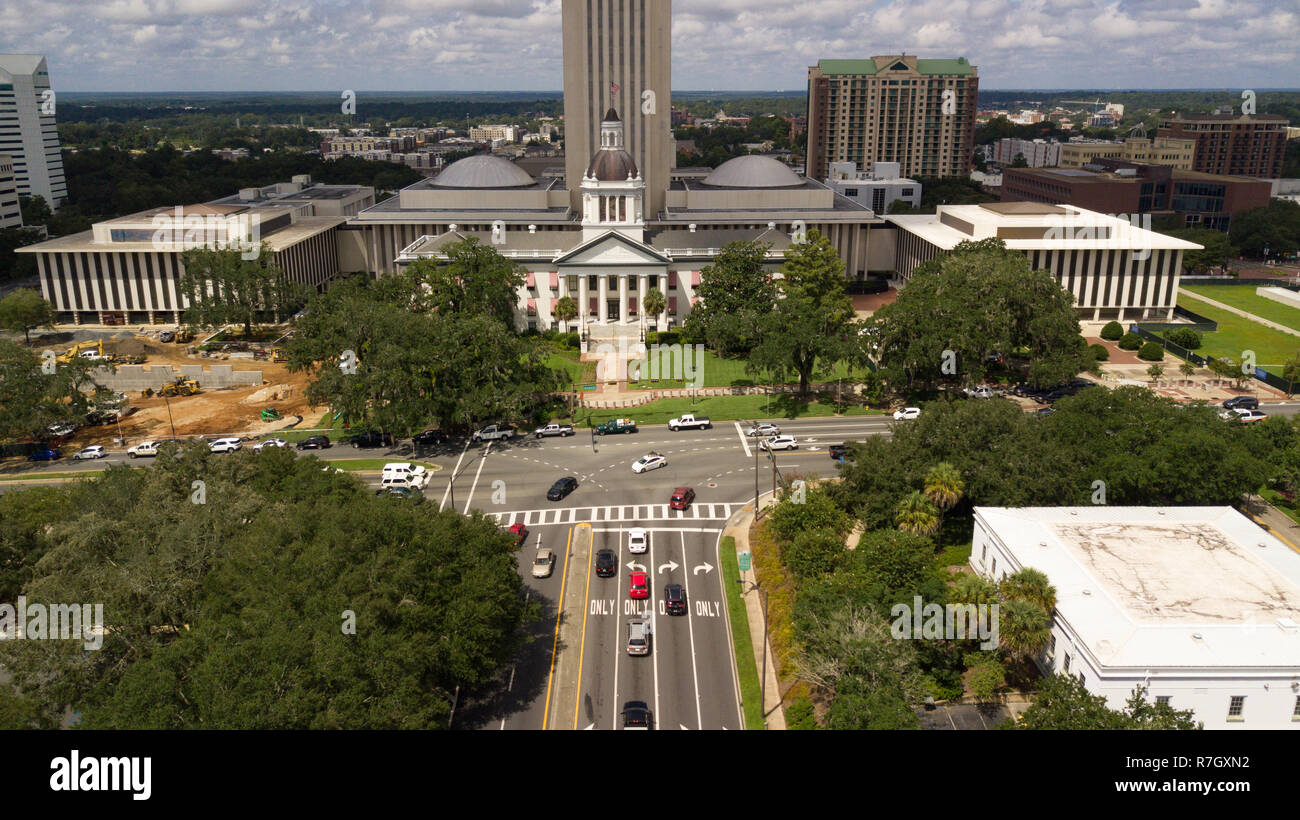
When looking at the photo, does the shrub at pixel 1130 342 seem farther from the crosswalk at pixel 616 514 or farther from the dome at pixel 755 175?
the crosswalk at pixel 616 514

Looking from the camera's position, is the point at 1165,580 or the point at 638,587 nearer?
the point at 1165,580

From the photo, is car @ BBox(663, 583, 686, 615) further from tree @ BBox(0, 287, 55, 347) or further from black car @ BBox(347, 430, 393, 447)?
tree @ BBox(0, 287, 55, 347)

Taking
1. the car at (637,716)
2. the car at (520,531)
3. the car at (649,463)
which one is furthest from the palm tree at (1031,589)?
the car at (649,463)

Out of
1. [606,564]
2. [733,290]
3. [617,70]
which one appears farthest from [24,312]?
[606,564]

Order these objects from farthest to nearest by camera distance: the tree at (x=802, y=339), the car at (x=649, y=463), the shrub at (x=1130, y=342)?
the shrub at (x=1130, y=342)
the tree at (x=802, y=339)
the car at (x=649, y=463)

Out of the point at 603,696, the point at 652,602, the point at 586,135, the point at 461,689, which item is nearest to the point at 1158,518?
the point at 652,602

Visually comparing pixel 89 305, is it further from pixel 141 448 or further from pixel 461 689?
pixel 461 689

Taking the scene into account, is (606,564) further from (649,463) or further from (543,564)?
(649,463)
